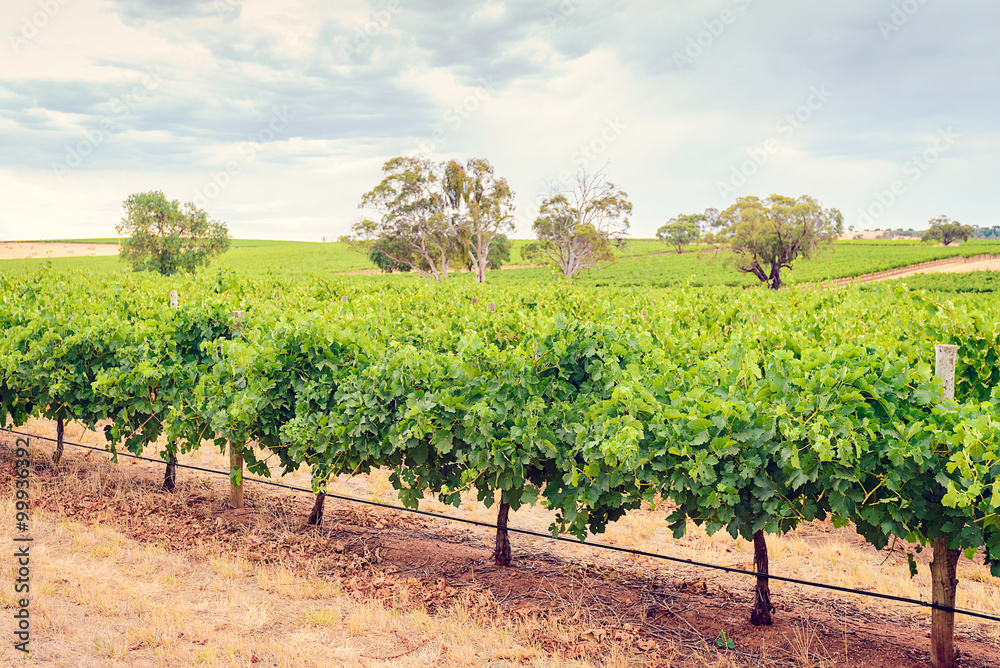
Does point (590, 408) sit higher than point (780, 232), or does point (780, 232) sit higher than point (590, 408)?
point (780, 232)

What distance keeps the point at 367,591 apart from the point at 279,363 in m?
2.45

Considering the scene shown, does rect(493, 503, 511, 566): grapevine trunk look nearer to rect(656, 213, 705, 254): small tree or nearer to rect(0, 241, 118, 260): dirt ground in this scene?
rect(0, 241, 118, 260): dirt ground

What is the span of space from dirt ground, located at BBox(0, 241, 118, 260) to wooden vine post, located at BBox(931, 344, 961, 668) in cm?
10094

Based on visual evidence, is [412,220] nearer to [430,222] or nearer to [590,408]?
[430,222]

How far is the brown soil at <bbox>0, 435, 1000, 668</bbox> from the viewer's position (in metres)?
5.79

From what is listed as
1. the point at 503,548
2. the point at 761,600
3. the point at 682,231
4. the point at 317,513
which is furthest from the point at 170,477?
the point at 682,231

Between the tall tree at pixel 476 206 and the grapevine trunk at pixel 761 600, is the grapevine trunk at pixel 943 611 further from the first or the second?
the tall tree at pixel 476 206

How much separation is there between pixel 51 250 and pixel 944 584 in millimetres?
105528

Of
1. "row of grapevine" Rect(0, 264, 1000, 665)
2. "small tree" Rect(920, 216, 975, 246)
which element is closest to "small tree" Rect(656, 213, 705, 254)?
"small tree" Rect(920, 216, 975, 246)

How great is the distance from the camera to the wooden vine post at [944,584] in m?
5.48

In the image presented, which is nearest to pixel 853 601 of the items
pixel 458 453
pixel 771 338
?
pixel 771 338

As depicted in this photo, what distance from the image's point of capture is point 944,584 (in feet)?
18.1

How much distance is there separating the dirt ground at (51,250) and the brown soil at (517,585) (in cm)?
9431

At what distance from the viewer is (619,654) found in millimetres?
5559
